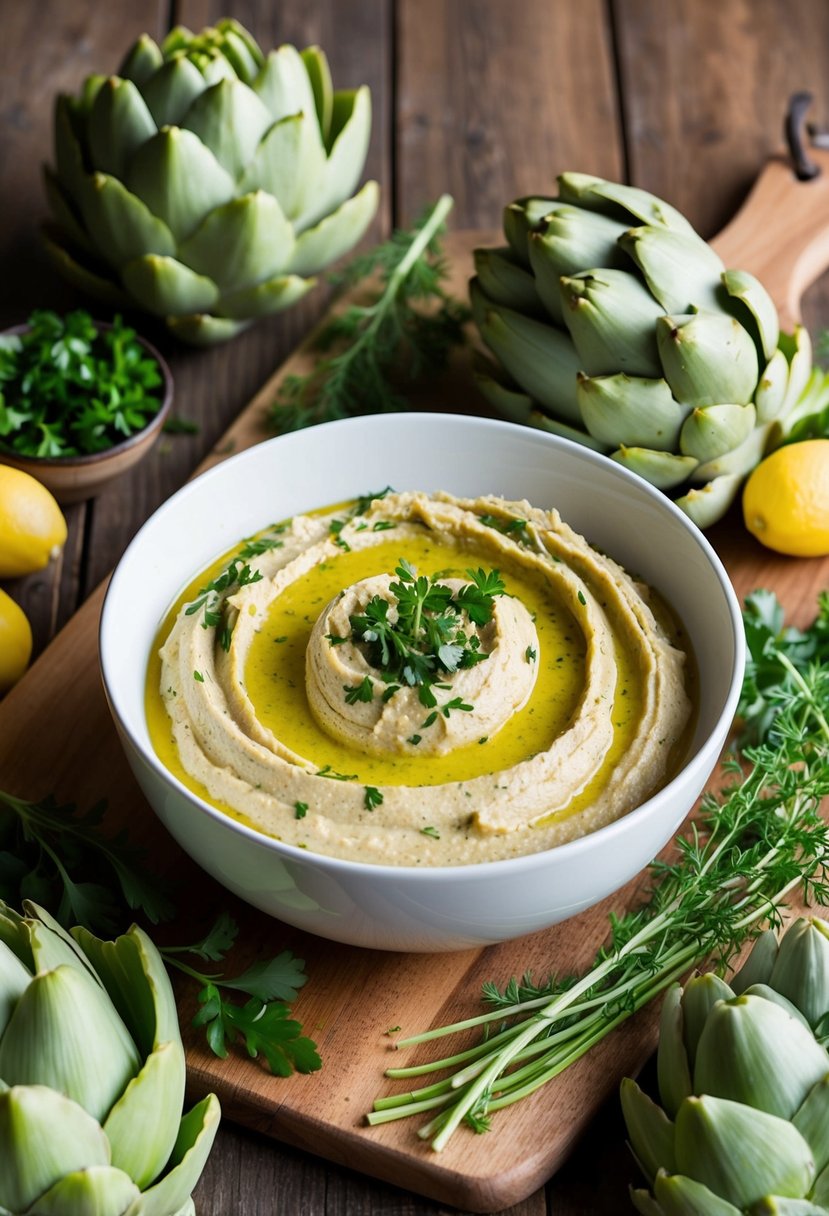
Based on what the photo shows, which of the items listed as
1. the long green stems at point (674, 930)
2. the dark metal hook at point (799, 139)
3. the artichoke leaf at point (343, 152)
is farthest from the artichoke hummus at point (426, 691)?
the dark metal hook at point (799, 139)

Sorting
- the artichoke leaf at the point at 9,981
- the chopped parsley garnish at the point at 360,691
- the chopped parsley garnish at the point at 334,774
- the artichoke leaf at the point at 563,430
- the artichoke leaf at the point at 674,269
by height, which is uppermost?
the artichoke leaf at the point at 674,269

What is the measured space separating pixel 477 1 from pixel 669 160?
114cm

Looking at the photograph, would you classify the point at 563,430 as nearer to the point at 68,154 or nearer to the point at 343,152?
the point at 343,152

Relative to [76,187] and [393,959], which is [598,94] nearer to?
[76,187]

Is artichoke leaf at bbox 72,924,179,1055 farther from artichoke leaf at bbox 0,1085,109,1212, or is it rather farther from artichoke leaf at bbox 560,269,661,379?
artichoke leaf at bbox 560,269,661,379

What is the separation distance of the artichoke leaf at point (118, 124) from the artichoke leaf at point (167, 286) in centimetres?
29

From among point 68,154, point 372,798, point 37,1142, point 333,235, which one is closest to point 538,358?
point 333,235

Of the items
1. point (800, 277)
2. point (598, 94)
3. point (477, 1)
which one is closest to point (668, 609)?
point (800, 277)

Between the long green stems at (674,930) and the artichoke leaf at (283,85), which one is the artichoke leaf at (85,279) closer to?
the artichoke leaf at (283,85)

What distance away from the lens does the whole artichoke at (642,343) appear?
11.3ft

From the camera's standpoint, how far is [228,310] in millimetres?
4297

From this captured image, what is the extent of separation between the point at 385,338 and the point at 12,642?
1521mm

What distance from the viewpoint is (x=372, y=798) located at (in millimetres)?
2658

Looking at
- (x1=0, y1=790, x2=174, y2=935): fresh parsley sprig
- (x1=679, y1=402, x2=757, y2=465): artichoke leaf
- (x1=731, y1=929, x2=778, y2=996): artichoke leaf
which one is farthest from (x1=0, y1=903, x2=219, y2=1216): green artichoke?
(x1=679, y1=402, x2=757, y2=465): artichoke leaf
